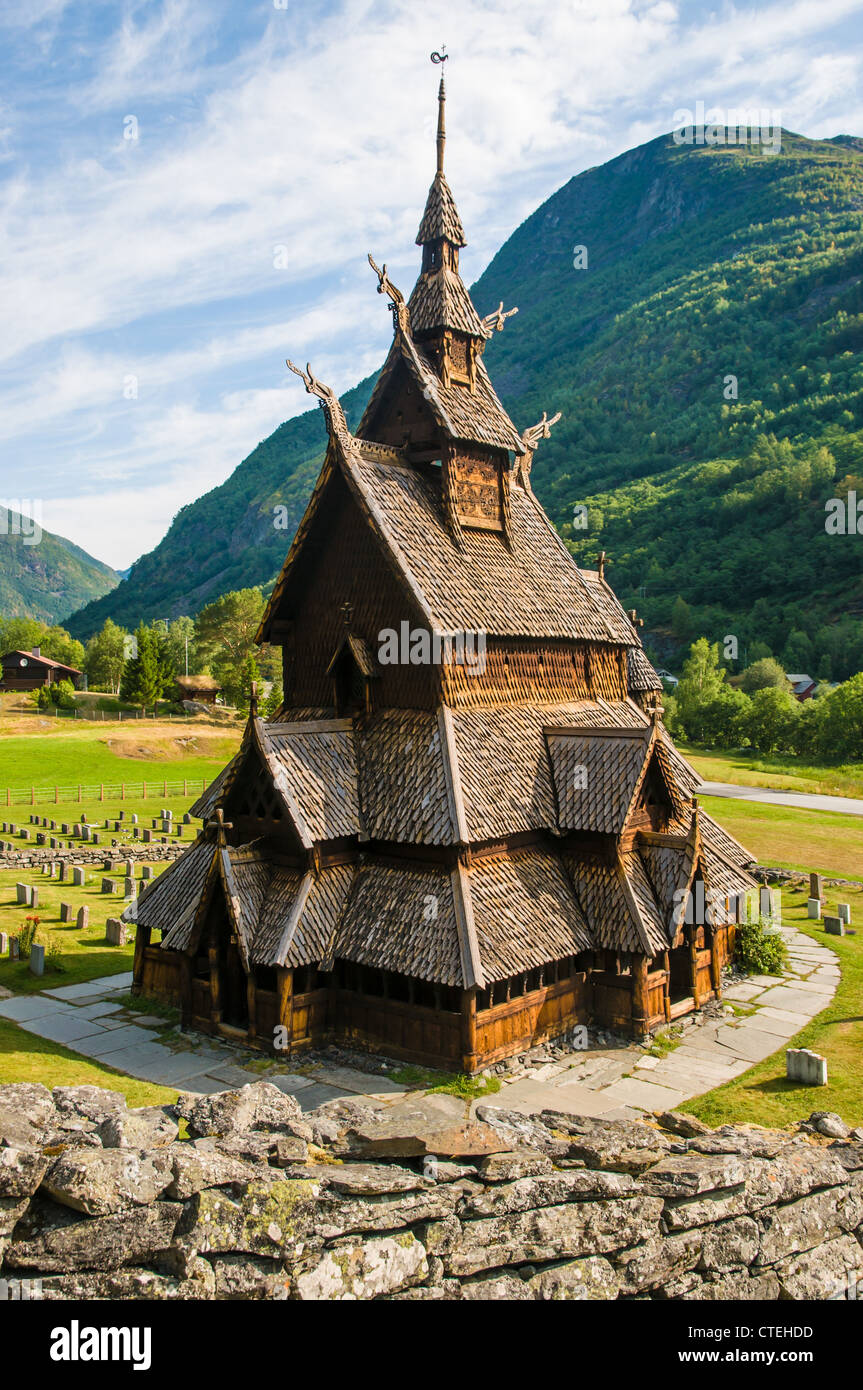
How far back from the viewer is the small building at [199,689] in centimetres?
10606

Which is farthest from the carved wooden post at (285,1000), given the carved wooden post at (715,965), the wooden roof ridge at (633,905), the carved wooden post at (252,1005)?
the carved wooden post at (715,965)

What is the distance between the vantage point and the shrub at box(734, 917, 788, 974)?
84.0 feet

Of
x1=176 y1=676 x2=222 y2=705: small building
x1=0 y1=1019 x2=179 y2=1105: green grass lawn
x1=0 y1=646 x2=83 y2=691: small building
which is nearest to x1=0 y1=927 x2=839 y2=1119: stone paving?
x1=0 y1=1019 x2=179 y2=1105: green grass lawn

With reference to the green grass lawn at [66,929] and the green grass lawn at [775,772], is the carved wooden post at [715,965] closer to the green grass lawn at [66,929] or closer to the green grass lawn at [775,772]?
the green grass lawn at [66,929]

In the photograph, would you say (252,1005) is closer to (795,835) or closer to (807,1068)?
(807,1068)

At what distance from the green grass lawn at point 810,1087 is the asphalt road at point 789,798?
31.8 meters

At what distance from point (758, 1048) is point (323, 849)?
10.4m

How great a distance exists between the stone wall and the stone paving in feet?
24.8

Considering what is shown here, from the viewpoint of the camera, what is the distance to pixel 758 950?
25.8 metres

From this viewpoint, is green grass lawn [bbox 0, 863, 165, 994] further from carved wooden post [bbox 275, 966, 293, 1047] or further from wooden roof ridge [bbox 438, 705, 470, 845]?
wooden roof ridge [bbox 438, 705, 470, 845]

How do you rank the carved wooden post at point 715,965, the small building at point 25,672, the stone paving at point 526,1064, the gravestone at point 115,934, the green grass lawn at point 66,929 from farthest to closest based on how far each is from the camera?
the small building at point 25,672 → the gravestone at point 115,934 → the green grass lawn at point 66,929 → the carved wooden post at point 715,965 → the stone paving at point 526,1064

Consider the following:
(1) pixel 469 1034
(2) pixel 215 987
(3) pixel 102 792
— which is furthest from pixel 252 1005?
(3) pixel 102 792

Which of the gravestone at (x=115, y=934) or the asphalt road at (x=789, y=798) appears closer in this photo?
the gravestone at (x=115, y=934)

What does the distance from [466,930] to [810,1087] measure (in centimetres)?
730
